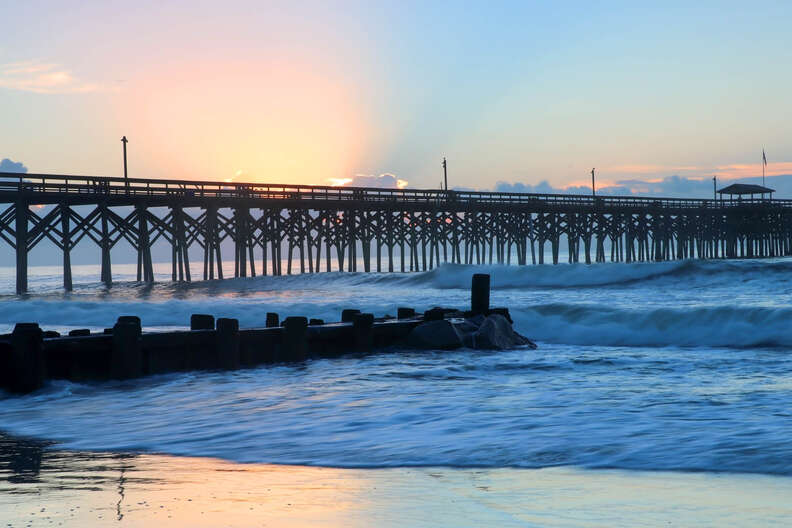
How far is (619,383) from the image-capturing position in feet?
38.3

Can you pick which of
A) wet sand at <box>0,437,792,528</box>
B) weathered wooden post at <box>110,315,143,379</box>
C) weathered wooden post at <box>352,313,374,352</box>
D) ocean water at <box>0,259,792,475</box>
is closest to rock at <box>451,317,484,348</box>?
ocean water at <box>0,259,792,475</box>

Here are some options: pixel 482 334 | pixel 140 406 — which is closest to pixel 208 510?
pixel 140 406

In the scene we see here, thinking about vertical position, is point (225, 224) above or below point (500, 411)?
above

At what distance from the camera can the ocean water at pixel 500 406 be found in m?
7.51

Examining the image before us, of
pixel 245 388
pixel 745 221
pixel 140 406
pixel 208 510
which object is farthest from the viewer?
pixel 745 221

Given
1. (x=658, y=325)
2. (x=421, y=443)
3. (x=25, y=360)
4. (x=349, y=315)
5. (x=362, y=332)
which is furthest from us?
(x=658, y=325)

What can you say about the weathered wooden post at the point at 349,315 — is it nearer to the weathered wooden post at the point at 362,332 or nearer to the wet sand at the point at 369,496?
the weathered wooden post at the point at 362,332

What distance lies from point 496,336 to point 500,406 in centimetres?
627

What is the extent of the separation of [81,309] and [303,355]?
15.1 metres

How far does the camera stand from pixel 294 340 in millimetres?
13828

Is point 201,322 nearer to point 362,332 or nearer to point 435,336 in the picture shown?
point 362,332

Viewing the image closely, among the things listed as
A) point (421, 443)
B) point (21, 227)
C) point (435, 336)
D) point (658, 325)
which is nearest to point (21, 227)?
point (21, 227)

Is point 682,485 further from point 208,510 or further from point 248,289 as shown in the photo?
point 248,289

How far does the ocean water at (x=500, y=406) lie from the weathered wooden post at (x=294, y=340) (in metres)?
0.26
